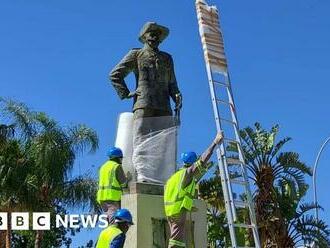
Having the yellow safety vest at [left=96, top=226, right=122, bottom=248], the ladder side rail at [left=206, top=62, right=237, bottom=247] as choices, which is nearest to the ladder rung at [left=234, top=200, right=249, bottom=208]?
the ladder side rail at [left=206, top=62, right=237, bottom=247]

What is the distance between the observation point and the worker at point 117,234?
269 inches

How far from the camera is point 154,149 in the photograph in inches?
401

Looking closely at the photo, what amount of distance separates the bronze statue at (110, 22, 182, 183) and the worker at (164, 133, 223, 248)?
1330 mm

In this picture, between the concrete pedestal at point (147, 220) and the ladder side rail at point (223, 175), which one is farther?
the concrete pedestal at point (147, 220)

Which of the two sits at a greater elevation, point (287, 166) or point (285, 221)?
point (287, 166)

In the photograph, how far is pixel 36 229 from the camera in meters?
26.7

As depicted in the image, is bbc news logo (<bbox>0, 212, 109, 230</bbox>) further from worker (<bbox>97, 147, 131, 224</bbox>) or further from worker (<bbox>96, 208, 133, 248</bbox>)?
worker (<bbox>96, 208, 133, 248</bbox>)

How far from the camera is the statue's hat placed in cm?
1073

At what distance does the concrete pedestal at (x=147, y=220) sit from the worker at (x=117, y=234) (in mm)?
2015

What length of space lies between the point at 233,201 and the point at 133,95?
2.58 metres

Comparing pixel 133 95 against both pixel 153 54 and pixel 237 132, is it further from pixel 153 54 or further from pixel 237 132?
pixel 237 132

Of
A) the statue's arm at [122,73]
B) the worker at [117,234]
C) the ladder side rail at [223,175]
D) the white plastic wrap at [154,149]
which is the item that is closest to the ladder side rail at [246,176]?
the ladder side rail at [223,175]

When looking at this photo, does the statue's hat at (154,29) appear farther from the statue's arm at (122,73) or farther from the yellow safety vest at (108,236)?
the yellow safety vest at (108,236)

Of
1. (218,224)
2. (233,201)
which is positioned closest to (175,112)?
(233,201)
